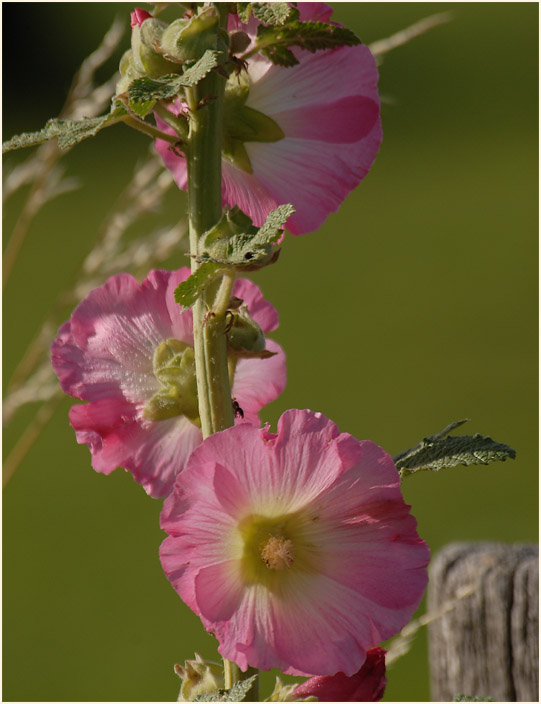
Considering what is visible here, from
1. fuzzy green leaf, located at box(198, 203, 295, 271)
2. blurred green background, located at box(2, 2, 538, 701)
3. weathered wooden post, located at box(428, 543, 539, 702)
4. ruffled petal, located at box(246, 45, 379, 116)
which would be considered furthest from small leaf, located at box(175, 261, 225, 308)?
weathered wooden post, located at box(428, 543, 539, 702)

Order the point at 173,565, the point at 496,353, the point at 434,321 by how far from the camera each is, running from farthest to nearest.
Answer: the point at 434,321 < the point at 496,353 < the point at 173,565

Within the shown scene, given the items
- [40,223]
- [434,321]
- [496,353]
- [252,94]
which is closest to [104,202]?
[40,223]

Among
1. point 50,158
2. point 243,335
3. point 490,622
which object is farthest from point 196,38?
point 490,622

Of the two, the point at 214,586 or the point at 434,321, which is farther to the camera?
the point at 434,321

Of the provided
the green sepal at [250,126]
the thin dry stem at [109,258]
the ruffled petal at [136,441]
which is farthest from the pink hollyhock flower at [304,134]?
the thin dry stem at [109,258]

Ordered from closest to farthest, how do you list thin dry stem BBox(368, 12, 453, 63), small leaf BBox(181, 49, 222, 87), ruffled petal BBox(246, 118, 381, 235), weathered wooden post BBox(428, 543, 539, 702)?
small leaf BBox(181, 49, 222, 87) < ruffled petal BBox(246, 118, 381, 235) < thin dry stem BBox(368, 12, 453, 63) < weathered wooden post BBox(428, 543, 539, 702)

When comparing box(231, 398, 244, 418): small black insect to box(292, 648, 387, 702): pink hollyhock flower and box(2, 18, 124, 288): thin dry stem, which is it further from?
box(2, 18, 124, 288): thin dry stem

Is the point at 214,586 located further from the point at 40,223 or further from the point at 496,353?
the point at 40,223
